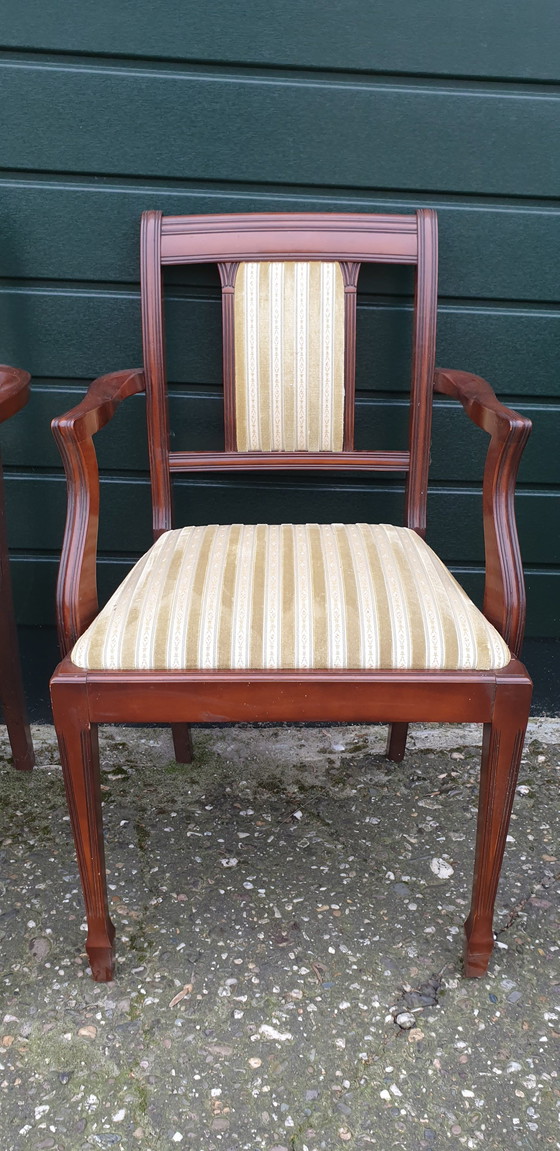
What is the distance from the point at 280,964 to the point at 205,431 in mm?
1083

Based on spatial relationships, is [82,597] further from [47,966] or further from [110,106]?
[110,106]

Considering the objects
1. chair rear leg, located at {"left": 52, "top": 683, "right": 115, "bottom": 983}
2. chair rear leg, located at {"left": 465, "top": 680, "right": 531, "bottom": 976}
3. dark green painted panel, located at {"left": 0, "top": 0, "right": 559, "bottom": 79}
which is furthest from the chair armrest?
chair rear leg, located at {"left": 465, "top": 680, "right": 531, "bottom": 976}

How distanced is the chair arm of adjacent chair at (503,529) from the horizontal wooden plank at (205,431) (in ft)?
1.95

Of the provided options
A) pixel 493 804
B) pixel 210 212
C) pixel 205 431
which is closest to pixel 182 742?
pixel 205 431

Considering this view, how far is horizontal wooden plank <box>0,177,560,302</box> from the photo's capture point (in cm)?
167

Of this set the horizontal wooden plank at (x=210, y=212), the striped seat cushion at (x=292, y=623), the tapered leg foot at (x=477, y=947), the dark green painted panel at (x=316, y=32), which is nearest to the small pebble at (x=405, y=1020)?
the tapered leg foot at (x=477, y=947)

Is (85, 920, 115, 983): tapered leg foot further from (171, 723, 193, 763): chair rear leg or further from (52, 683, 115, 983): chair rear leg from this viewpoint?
(171, 723, 193, 763): chair rear leg

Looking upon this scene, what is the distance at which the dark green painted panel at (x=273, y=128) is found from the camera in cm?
160

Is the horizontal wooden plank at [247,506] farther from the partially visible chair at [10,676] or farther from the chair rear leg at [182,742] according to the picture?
the chair rear leg at [182,742]

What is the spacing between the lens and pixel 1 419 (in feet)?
4.43

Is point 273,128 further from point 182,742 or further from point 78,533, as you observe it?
point 182,742

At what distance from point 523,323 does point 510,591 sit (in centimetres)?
83

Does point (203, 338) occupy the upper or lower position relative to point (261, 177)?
lower

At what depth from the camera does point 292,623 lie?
1163 mm
